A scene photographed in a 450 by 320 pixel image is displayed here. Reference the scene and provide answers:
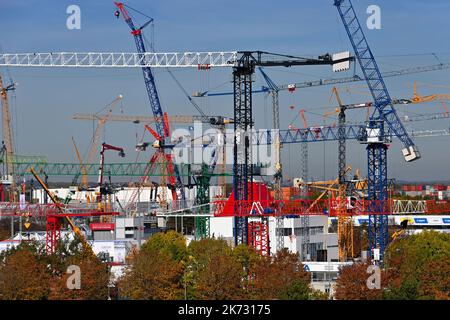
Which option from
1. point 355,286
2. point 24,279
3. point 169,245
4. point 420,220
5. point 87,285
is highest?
point 169,245

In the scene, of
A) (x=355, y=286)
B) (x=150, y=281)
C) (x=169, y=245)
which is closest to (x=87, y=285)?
(x=150, y=281)

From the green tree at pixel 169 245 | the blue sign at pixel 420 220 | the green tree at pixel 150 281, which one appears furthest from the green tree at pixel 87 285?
the blue sign at pixel 420 220

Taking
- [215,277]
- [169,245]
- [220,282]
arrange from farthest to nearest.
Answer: [169,245]
[215,277]
[220,282]

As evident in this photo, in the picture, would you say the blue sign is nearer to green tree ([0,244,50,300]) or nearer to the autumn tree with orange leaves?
the autumn tree with orange leaves

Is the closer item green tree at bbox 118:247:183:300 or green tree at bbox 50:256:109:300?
green tree at bbox 50:256:109:300

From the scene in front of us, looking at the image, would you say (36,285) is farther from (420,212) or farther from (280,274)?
(420,212)

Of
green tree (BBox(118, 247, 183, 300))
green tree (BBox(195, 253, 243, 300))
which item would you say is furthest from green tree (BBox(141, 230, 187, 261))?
green tree (BBox(195, 253, 243, 300))

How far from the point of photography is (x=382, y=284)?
1353 inches

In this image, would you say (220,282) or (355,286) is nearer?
(220,282)

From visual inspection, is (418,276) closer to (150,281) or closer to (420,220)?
(150,281)

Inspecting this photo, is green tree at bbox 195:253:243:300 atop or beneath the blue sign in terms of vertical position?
atop

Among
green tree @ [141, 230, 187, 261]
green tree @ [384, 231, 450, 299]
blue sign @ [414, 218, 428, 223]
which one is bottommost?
blue sign @ [414, 218, 428, 223]

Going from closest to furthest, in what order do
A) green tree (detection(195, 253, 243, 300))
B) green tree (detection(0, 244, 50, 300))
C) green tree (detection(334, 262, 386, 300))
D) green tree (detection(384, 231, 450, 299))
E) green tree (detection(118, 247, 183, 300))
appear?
green tree (detection(384, 231, 450, 299))
green tree (detection(195, 253, 243, 300))
green tree (detection(334, 262, 386, 300))
green tree (detection(0, 244, 50, 300))
green tree (detection(118, 247, 183, 300))
